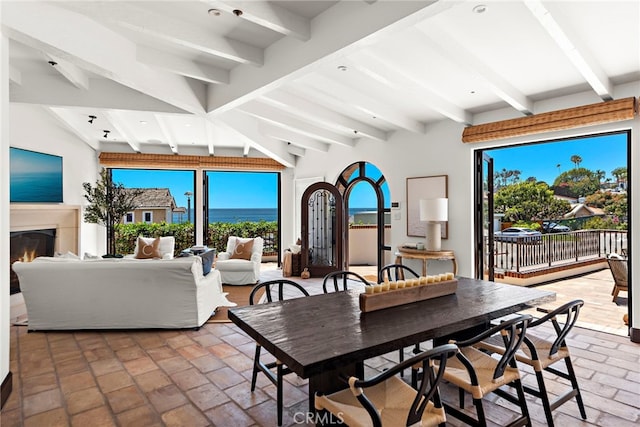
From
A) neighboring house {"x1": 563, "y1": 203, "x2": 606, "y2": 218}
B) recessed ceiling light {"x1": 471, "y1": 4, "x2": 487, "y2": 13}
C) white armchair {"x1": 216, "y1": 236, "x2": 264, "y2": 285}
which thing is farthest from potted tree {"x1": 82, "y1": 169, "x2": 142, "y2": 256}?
neighboring house {"x1": 563, "y1": 203, "x2": 606, "y2": 218}

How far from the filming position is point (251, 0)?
2346mm

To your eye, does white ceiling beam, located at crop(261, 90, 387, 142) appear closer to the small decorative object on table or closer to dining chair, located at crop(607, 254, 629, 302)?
the small decorative object on table

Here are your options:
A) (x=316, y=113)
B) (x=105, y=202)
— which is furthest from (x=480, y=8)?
(x=105, y=202)

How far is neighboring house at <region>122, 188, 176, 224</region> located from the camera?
342 inches

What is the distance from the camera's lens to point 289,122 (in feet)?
18.1

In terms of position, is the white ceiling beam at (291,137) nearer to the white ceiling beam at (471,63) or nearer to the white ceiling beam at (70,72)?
the white ceiling beam at (70,72)

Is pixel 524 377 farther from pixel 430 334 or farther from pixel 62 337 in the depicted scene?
pixel 62 337

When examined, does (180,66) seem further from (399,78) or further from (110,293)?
(110,293)

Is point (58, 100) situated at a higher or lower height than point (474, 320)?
higher

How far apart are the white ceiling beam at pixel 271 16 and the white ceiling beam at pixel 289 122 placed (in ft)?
7.41

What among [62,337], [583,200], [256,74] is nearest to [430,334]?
[256,74]

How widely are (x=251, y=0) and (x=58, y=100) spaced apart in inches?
131

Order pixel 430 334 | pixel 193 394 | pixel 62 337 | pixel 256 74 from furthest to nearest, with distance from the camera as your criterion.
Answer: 1. pixel 62 337
2. pixel 256 74
3. pixel 193 394
4. pixel 430 334

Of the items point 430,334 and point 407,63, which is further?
point 407,63
